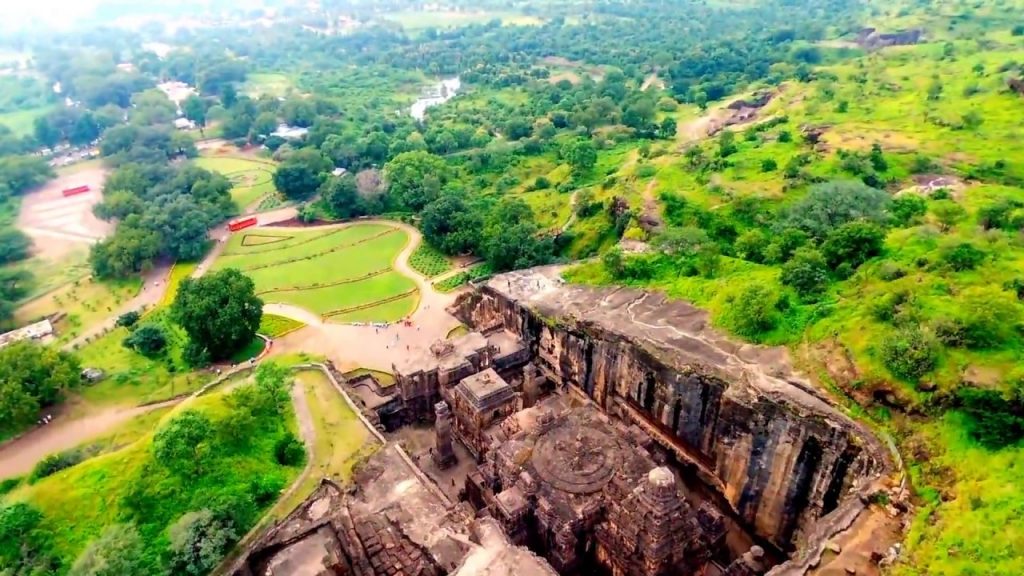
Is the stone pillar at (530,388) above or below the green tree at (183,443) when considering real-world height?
below

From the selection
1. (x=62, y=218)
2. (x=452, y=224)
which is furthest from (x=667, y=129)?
(x=62, y=218)

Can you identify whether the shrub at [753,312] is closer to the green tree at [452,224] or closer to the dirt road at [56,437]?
the green tree at [452,224]

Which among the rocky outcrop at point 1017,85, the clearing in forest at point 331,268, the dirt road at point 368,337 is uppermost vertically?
the rocky outcrop at point 1017,85

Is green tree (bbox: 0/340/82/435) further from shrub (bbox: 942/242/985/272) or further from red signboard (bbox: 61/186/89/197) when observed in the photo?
shrub (bbox: 942/242/985/272)

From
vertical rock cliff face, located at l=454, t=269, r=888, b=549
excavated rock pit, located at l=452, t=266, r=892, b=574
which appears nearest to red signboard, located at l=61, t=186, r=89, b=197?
excavated rock pit, located at l=452, t=266, r=892, b=574

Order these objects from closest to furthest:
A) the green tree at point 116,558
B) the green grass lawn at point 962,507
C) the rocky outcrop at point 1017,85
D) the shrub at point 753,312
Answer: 1. the green grass lawn at point 962,507
2. the green tree at point 116,558
3. the shrub at point 753,312
4. the rocky outcrop at point 1017,85

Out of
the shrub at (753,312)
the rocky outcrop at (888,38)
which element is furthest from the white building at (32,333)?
the rocky outcrop at (888,38)

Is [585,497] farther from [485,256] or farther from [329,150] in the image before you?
[329,150]
